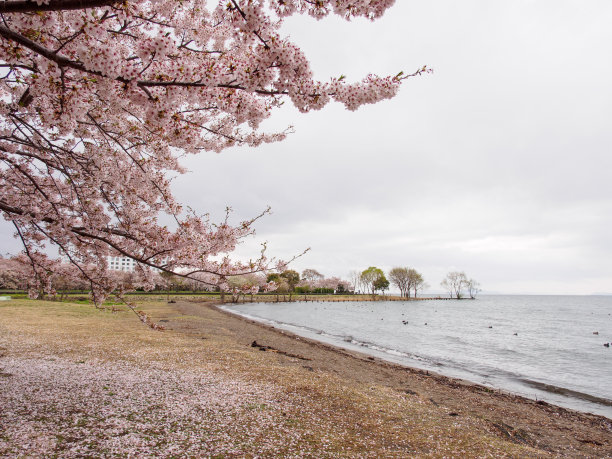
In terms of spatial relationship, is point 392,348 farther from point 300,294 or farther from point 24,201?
point 300,294

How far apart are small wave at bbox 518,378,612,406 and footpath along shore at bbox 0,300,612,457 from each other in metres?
3.80

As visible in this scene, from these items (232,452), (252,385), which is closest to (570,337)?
(252,385)

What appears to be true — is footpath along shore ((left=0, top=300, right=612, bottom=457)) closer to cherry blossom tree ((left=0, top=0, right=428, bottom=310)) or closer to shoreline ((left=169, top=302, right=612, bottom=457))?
shoreline ((left=169, top=302, right=612, bottom=457))

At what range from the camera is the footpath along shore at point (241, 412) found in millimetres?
6043

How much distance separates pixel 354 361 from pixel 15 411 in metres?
15.4

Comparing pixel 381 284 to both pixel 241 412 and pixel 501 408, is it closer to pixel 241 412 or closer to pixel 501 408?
pixel 501 408

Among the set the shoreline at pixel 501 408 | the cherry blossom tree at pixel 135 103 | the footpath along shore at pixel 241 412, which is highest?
the cherry blossom tree at pixel 135 103

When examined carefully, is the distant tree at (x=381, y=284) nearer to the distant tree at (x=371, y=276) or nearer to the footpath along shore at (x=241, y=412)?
the distant tree at (x=371, y=276)

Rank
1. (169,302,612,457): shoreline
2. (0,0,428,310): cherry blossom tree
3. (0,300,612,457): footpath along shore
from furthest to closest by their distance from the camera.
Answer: (169,302,612,457): shoreline → (0,300,612,457): footpath along shore → (0,0,428,310): cherry blossom tree

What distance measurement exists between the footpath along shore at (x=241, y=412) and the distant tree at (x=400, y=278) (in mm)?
142411

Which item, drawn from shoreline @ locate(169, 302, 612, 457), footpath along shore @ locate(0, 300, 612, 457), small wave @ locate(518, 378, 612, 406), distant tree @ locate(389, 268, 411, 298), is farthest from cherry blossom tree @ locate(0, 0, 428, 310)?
distant tree @ locate(389, 268, 411, 298)

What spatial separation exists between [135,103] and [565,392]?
21.5 meters

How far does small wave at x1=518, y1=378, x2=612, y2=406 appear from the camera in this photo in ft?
48.6

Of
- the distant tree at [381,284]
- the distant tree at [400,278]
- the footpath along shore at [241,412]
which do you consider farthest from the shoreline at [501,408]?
the distant tree at [381,284]
